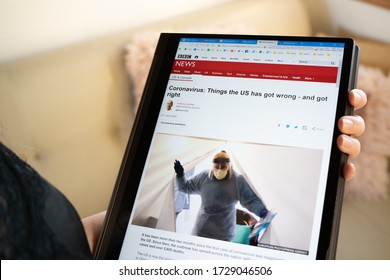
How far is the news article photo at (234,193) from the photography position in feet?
1.71

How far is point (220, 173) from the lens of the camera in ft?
1.86

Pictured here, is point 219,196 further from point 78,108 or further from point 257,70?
point 78,108

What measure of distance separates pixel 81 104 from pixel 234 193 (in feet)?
2.24

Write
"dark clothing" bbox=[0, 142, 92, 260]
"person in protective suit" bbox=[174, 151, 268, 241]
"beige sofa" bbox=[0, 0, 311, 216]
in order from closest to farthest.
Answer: "dark clothing" bbox=[0, 142, 92, 260] → "person in protective suit" bbox=[174, 151, 268, 241] → "beige sofa" bbox=[0, 0, 311, 216]

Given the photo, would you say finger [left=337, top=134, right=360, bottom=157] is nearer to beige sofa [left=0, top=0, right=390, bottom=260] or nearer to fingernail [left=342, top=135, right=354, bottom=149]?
fingernail [left=342, top=135, right=354, bottom=149]

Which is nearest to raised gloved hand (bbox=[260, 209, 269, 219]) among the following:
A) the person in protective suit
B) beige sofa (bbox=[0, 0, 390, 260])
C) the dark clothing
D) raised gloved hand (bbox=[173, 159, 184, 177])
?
the person in protective suit

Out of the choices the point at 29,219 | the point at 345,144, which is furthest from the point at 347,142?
the point at 29,219

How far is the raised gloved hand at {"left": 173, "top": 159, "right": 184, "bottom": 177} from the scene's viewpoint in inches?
22.9

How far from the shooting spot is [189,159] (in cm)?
58

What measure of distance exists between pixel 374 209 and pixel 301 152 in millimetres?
775

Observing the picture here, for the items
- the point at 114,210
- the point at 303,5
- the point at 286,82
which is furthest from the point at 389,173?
the point at 114,210

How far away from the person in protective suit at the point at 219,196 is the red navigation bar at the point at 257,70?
0.43ft

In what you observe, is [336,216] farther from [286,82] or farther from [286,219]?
[286,82]

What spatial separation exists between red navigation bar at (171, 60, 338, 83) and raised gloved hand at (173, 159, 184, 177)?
148 millimetres
